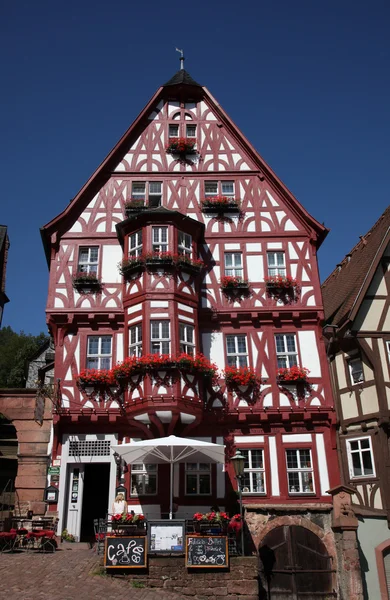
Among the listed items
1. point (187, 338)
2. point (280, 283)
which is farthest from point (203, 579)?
point (280, 283)

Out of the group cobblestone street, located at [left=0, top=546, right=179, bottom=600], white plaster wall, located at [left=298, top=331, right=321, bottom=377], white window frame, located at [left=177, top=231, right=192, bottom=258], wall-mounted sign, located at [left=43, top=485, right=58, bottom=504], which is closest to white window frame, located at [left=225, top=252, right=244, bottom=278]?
white window frame, located at [left=177, top=231, right=192, bottom=258]

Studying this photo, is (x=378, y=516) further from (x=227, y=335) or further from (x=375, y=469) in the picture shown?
(x=227, y=335)

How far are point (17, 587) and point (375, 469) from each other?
1179 centimetres

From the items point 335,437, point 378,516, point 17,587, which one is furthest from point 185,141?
point 17,587

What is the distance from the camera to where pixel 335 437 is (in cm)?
2103

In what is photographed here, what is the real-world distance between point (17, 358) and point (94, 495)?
125 feet

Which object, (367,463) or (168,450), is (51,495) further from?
(367,463)

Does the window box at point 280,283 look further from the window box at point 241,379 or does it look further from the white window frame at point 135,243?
the white window frame at point 135,243

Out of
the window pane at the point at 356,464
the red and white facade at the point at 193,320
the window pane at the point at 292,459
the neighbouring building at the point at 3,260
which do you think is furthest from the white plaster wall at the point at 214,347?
the neighbouring building at the point at 3,260

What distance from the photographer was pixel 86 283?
22.8 meters

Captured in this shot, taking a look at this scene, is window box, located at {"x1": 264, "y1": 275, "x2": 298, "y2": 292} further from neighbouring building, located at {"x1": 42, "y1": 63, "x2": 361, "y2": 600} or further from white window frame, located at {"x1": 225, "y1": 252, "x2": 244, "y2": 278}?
white window frame, located at {"x1": 225, "y1": 252, "x2": 244, "y2": 278}

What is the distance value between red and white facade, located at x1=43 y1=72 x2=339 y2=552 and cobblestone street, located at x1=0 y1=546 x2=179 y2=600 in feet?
12.8

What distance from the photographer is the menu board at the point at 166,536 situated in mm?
15727

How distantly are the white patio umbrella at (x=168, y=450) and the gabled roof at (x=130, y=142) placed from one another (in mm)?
9884
